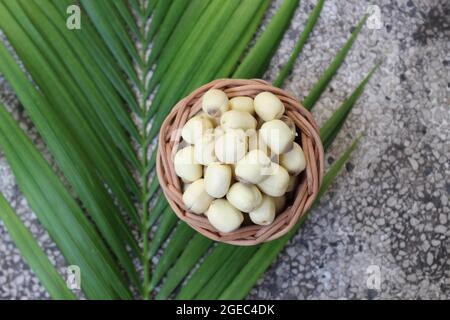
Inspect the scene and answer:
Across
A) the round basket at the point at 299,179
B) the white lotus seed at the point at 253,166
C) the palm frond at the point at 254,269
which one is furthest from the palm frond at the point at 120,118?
the white lotus seed at the point at 253,166

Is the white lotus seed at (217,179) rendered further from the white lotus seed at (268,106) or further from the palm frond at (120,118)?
the palm frond at (120,118)

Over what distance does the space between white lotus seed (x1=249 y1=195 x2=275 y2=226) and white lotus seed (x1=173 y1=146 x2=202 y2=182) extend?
0.33 ft

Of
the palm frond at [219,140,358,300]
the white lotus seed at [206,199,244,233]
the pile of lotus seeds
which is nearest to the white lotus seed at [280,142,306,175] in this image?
the pile of lotus seeds

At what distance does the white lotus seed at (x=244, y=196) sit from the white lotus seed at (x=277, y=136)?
0.22 feet

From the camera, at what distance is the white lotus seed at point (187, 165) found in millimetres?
817

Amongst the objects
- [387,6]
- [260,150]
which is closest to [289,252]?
[260,150]

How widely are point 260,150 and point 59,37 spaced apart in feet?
1.47

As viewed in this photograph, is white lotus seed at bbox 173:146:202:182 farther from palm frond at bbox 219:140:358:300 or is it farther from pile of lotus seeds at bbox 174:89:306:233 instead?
palm frond at bbox 219:140:358:300

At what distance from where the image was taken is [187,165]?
32.2 inches

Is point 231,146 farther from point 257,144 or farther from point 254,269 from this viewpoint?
point 254,269

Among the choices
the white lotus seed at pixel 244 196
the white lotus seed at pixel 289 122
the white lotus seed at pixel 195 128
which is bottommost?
the white lotus seed at pixel 244 196

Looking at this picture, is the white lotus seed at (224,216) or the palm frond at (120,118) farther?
the palm frond at (120,118)

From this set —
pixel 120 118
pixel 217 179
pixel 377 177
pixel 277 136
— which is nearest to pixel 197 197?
pixel 217 179
